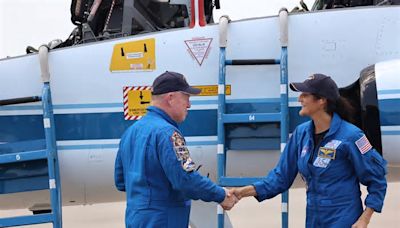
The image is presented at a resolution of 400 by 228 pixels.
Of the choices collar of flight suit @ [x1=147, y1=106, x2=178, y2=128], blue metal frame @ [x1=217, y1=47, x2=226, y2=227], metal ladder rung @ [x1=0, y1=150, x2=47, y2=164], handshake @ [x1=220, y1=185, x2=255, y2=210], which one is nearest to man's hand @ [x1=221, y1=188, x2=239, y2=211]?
handshake @ [x1=220, y1=185, x2=255, y2=210]

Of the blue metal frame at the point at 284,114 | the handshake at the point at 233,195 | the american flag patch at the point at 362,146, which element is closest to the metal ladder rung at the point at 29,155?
the handshake at the point at 233,195

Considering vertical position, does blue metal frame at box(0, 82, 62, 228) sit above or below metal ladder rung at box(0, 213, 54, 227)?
above

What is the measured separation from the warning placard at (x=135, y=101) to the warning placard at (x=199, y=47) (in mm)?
359

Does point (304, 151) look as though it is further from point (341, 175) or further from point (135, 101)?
point (135, 101)

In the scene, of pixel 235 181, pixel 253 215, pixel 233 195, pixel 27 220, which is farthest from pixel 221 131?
pixel 253 215

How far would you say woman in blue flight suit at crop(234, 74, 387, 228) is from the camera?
10.7 ft

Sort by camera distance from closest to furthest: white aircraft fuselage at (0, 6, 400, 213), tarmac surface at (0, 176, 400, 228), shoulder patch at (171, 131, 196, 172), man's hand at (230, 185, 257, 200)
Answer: shoulder patch at (171, 131, 196, 172) < man's hand at (230, 185, 257, 200) < white aircraft fuselage at (0, 6, 400, 213) < tarmac surface at (0, 176, 400, 228)

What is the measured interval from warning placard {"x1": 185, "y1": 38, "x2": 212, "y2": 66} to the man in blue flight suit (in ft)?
3.43

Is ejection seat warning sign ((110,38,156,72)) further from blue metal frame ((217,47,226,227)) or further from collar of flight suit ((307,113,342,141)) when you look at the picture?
collar of flight suit ((307,113,342,141))

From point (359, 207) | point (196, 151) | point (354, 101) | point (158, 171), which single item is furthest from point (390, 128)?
point (158, 171)

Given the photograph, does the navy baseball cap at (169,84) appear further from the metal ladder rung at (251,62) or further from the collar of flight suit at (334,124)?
the metal ladder rung at (251,62)

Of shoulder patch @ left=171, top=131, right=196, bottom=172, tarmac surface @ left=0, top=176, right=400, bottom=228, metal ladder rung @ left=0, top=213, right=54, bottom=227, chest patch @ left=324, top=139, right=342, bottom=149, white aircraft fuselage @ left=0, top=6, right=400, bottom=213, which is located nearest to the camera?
shoulder patch @ left=171, top=131, right=196, bottom=172

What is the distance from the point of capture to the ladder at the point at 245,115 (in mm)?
4176

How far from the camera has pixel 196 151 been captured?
4438mm
